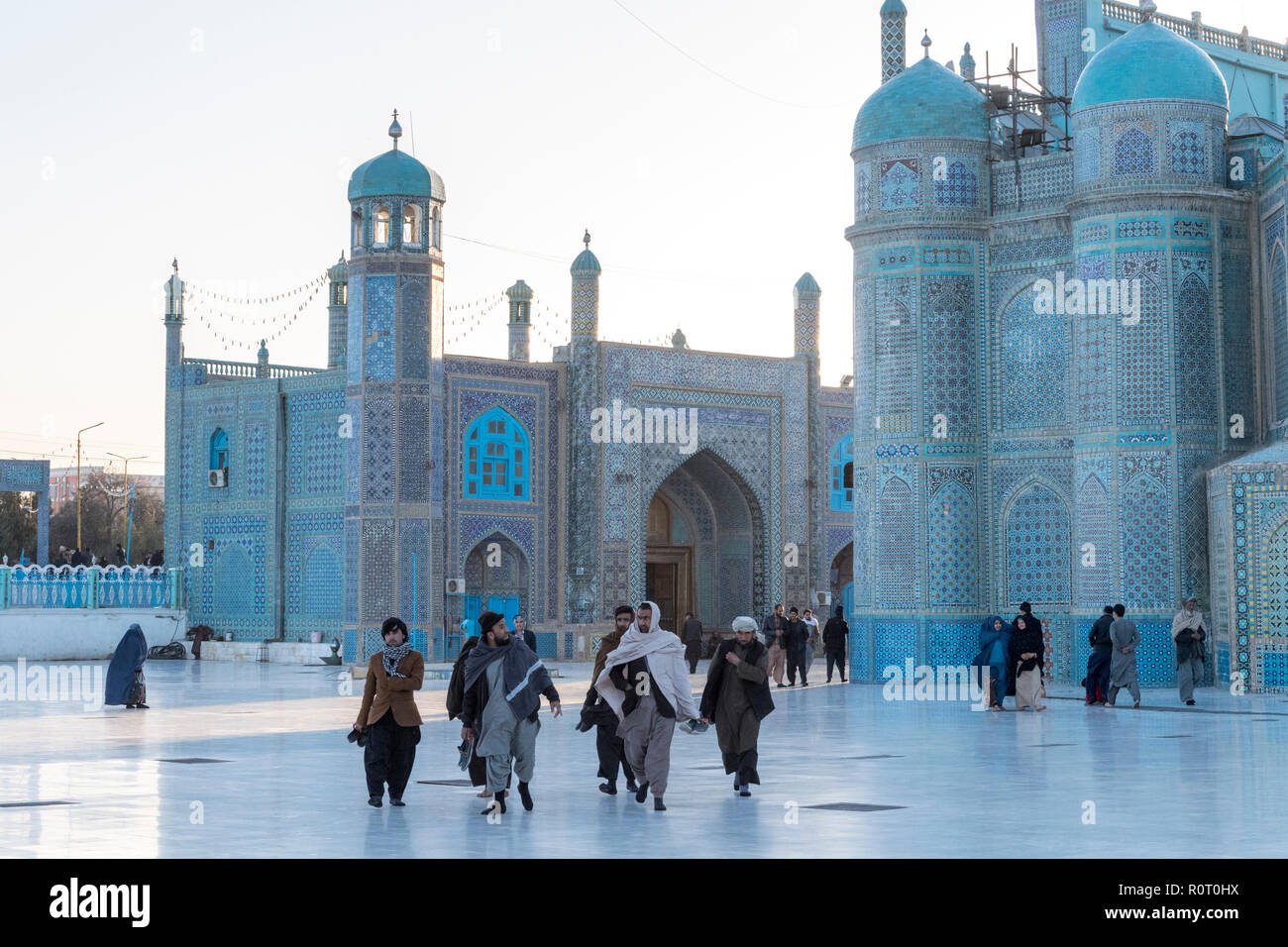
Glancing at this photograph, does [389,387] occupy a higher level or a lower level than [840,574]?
higher

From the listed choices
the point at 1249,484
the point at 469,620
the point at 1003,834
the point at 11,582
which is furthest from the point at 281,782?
the point at 11,582

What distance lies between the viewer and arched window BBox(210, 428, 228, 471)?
115 feet

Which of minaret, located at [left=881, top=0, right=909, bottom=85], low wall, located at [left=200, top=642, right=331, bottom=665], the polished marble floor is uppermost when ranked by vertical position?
minaret, located at [left=881, top=0, right=909, bottom=85]

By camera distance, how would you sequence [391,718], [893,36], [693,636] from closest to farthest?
1. [391,718]
2. [693,636]
3. [893,36]

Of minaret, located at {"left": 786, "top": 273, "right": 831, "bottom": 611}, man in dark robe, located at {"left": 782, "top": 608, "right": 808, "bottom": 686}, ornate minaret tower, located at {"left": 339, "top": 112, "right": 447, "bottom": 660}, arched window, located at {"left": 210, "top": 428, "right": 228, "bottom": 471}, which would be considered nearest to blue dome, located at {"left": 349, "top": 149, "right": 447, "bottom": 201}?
ornate minaret tower, located at {"left": 339, "top": 112, "right": 447, "bottom": 660}

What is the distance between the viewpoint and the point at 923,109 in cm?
2450

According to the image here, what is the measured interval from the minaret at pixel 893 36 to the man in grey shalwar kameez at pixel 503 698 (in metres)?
18.0

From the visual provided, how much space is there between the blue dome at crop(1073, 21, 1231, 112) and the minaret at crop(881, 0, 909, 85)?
3697 millimetres

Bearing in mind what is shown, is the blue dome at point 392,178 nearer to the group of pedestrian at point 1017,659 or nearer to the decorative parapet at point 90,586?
the decorative parapet at point 90,586

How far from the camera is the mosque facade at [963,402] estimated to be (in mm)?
22328

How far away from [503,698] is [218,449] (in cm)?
2603

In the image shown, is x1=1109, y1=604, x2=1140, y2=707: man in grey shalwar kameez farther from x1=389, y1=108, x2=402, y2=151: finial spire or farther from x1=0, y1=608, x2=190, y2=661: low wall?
x1=0, y1=608, x2=190, y2=661: low wall

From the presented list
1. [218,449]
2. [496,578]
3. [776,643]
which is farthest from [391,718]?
[218,449]

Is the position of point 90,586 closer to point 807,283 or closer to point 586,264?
point 586,264
